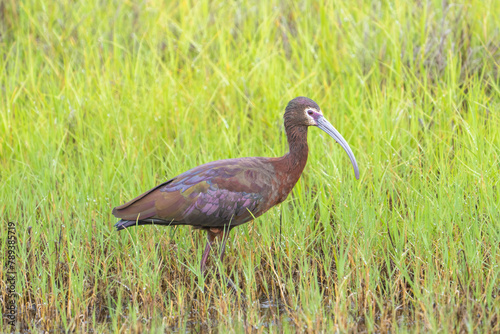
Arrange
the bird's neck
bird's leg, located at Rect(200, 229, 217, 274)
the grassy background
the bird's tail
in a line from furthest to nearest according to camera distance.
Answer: the bird's neck → bird's leg, located at Rect(200, 229, 217, 274) → the bird's tail → the grassy background

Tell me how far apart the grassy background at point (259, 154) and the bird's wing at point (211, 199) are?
20 centimetres

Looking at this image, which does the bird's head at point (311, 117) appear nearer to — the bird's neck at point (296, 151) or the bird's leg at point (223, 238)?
the bird's neck at point (296, 151)

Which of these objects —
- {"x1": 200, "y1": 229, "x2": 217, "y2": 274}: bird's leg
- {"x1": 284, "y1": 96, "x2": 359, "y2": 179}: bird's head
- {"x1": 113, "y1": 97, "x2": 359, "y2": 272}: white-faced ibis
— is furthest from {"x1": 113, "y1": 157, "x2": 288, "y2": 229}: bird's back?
{"x1": 284, "y1": 96, "x2": 359, "y2": 179}: bird's head

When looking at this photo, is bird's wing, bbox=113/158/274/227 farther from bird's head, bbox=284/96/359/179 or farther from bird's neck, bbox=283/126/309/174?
bird's head, bbox=284/96/359/179

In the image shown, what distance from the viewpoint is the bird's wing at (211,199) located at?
402 cm

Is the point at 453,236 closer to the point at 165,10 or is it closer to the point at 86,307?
the point at 86,307

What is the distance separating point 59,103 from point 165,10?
2.09 meters

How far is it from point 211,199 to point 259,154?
123 cm

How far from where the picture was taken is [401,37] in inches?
238

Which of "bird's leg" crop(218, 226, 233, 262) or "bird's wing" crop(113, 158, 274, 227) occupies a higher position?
"bird's wing" crop(113, 158, 274, 227)

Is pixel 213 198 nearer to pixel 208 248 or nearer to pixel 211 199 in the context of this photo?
pixel 211 199

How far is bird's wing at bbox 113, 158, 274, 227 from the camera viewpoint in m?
4.02

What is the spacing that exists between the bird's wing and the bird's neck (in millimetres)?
205

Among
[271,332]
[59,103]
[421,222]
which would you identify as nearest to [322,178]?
[421,222]
